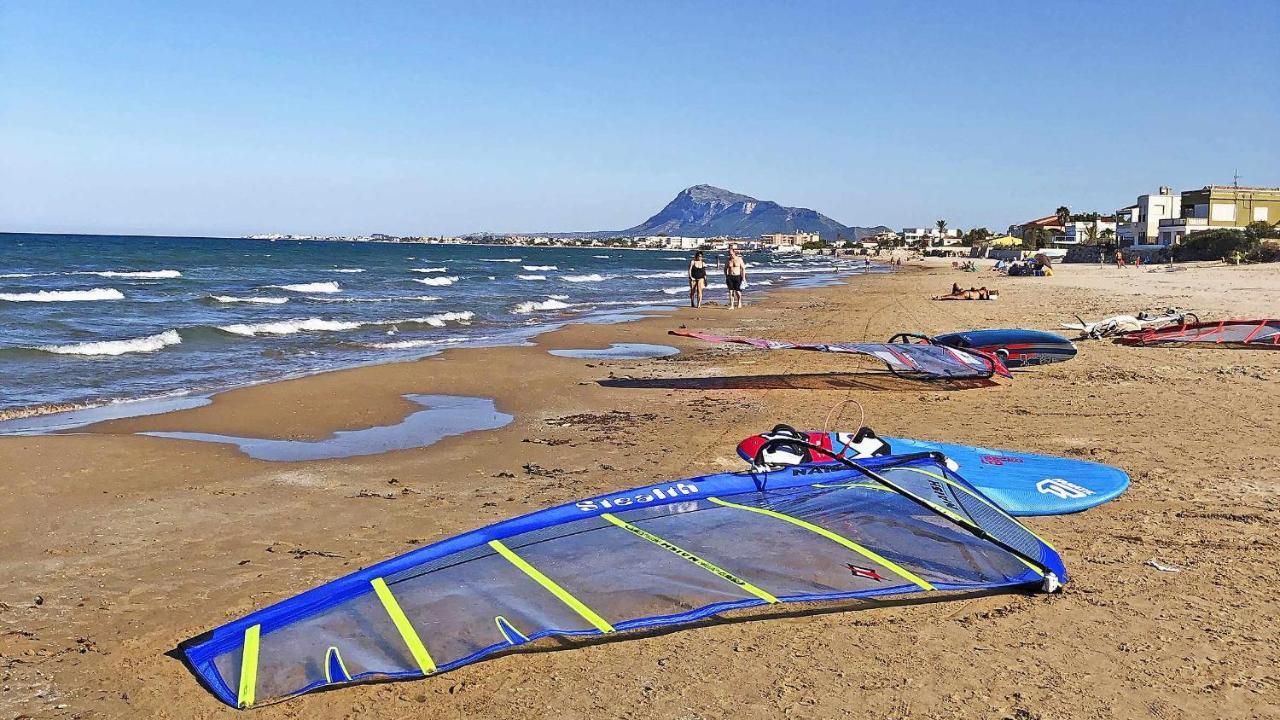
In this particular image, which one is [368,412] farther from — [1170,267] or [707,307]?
[1170,267]

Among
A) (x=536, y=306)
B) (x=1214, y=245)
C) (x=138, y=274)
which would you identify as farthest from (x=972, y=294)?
(x=138, y=274)

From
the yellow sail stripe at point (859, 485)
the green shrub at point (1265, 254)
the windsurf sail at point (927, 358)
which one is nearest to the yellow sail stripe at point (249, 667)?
the yellow sail stripe at point (859, 485)

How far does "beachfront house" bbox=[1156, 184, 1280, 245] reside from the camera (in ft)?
174

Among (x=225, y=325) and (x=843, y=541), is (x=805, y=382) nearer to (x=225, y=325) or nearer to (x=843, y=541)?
(x=843, y=541)

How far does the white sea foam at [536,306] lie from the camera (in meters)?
24.5

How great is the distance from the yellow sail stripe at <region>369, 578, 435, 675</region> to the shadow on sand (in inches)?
259

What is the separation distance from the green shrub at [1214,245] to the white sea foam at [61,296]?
42.4 metres

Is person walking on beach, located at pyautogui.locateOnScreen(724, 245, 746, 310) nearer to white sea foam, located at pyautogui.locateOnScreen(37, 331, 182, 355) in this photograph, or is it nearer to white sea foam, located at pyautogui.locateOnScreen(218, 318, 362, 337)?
white sea foam, located at pyautogui.locateOnScreen(218, 318, 362, 337)

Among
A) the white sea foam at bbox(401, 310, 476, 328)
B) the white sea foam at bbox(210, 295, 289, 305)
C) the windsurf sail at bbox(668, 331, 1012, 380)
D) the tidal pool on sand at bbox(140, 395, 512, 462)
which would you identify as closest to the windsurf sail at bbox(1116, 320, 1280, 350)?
Result: the windsurf sail at bbox(668, 331, 1012, 380)

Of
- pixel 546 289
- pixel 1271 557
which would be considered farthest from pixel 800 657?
pixel 546 289

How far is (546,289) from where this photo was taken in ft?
121

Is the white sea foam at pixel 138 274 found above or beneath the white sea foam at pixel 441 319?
above

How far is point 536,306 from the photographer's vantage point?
25.8m

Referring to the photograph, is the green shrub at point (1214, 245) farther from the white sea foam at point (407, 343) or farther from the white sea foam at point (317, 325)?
the white sea foam at point (407, 343)
